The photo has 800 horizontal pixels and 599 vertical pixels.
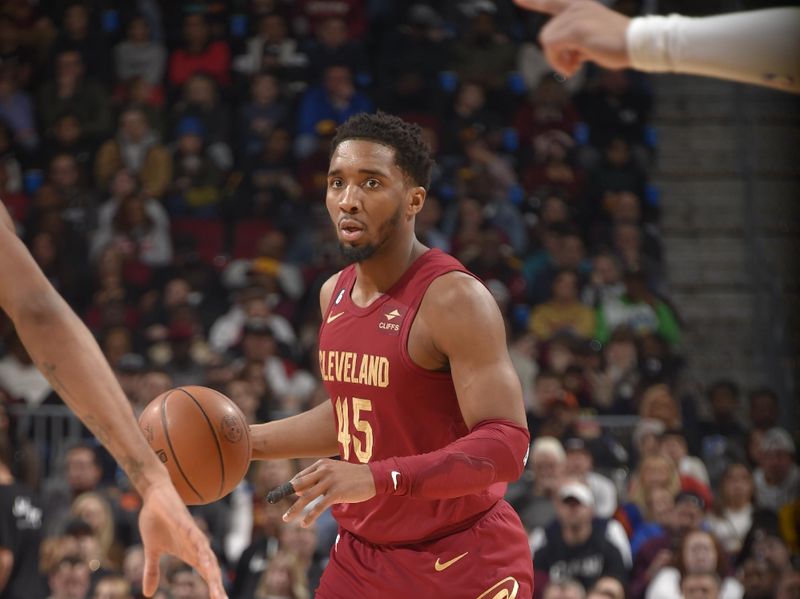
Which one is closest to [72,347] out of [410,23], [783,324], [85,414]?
[85,414]

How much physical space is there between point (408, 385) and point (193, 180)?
7.61m

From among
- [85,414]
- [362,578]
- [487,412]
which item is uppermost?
[85,414]

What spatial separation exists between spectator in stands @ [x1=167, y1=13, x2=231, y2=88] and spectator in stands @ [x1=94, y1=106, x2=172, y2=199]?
24.5 inches

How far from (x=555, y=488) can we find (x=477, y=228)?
327 centimetres

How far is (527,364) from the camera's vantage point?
9.79 meters

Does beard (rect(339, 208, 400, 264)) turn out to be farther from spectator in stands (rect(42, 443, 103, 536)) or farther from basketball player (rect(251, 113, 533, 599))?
spectator in stands (rect(42, 443, 103, 536))

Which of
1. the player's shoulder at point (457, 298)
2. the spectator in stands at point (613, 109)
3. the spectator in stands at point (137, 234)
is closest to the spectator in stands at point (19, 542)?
the spectator in stands at point (137, 234)

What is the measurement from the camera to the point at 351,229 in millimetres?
4273

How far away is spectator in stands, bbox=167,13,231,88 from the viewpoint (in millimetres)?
12125

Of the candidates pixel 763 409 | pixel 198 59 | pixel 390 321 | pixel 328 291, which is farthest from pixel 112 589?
pixel 198 59

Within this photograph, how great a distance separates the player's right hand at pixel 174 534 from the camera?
→ 2447 mm

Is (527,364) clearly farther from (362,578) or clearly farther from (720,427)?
(362,578)

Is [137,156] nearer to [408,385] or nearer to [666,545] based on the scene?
[666,545]

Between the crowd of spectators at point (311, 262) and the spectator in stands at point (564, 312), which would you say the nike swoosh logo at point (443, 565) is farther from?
the spectator in stands at point (564, 312)
